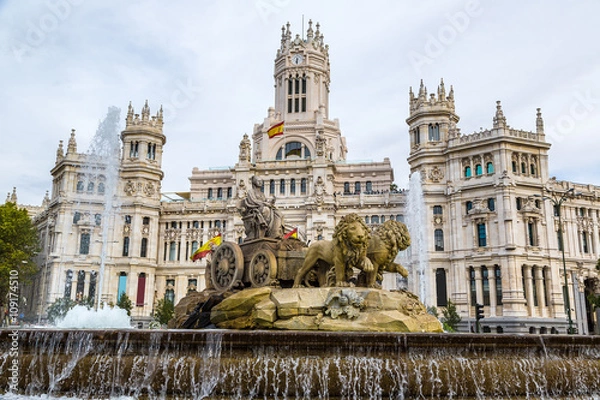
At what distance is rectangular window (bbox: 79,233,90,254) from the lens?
212 feet

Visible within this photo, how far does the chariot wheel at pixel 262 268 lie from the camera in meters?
16.6

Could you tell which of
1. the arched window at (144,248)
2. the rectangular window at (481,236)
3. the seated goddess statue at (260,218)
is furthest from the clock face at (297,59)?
the seated goddess statue at (260,218)

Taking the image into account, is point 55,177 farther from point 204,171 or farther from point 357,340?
point 357,340

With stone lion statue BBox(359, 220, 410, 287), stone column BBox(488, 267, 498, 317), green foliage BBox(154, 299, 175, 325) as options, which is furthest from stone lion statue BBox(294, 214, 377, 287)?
stone column BBox(488, 267, 498, 317)

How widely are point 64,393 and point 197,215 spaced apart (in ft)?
190

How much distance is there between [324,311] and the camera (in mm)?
14117

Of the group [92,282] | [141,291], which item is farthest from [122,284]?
[92,282]

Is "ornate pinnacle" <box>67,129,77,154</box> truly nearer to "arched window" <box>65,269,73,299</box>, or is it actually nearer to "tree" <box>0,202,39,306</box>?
"tree" <box>0,202,39,306</box>

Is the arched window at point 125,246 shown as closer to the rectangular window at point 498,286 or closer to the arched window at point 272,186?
the arched window at point 272,186

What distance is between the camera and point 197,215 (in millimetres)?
68938

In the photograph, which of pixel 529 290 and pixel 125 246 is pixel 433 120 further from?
pixel 125 246

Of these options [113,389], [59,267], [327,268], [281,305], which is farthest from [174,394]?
[59,267]

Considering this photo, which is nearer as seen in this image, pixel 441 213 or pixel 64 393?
pixel 64 393

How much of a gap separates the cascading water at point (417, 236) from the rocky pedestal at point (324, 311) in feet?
144
